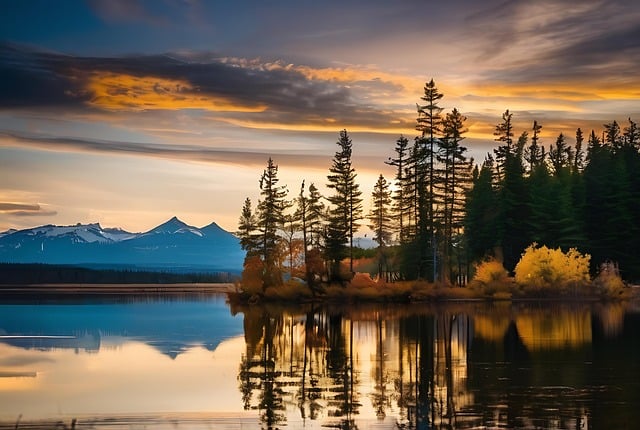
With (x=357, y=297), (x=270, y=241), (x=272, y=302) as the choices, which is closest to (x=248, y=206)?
(x=270, y=241)

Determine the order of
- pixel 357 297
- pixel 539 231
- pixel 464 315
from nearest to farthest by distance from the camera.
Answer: pixel 464 315 → pixel 357 297 → pixel 539 231

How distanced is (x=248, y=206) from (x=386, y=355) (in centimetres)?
6608

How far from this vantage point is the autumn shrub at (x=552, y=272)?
278ft

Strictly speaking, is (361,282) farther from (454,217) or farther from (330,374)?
(330,374)

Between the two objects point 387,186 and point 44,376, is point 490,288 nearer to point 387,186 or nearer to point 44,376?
point 387,186

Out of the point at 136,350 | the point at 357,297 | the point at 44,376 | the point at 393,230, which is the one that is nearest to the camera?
the point at 44,376

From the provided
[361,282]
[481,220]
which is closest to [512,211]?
[481,220]

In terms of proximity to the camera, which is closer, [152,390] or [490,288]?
[152,390]

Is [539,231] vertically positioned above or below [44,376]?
above

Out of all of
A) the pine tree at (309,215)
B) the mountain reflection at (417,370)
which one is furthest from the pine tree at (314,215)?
the mountain reflection at (417,370)

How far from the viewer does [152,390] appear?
28.7m

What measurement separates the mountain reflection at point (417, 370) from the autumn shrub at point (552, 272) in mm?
25060

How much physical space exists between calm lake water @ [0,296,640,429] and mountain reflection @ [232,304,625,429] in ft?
0.25

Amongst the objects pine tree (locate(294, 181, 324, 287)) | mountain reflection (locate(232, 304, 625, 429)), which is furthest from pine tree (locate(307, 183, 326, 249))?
mountain reflection (locate(232, 304, 625, 429))
